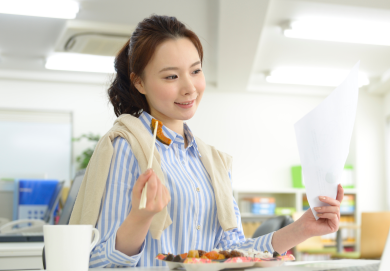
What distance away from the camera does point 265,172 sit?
6.39 metres

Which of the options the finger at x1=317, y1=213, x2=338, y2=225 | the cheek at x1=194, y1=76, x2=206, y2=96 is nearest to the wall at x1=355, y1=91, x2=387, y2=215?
the cheek at x1=194, y1=76, x2=206, y2=96

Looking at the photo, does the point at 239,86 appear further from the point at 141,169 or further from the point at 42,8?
the point at 141,169

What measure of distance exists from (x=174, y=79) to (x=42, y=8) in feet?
9.71

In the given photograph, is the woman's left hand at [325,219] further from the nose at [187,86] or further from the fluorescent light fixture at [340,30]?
the fluorescent light fixture at [340,30]

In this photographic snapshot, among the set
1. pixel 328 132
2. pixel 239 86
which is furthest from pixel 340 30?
pixel 328 132

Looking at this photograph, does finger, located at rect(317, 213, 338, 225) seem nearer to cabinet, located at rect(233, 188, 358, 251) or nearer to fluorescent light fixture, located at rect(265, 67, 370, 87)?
fluorescent light fixture, located at rect(265, 67, 370, 87)

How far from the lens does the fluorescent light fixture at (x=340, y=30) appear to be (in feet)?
13.1

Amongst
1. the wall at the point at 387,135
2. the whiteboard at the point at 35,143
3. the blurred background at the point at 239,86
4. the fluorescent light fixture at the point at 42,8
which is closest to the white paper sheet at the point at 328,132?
the blurred background at the point at 239,86

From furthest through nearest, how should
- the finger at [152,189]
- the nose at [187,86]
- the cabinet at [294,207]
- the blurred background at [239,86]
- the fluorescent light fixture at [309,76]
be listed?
the cabinet at [294,207] < the fluorescent light fixture at [309,76] < the blurred background at [239,86] < the nose at [187,86] < the finger at [152,189]

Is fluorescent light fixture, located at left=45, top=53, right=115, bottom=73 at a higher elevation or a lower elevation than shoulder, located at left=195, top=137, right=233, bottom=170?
higher

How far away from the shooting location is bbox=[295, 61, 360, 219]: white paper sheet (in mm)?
706

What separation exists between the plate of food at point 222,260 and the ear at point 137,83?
0.64 m

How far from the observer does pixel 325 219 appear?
0.97 m

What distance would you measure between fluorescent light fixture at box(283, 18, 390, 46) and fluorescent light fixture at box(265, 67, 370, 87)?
3.79 ft
